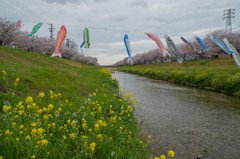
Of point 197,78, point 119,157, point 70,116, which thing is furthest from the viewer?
point 197,78

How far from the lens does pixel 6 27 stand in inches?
1028

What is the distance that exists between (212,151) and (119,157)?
305 centimetres

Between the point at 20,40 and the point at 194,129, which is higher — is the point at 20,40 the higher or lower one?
the higher one

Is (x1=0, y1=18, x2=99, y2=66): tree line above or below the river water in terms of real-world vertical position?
above

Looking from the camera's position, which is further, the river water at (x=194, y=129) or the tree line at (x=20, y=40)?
the tree line at (x=20, y=40)

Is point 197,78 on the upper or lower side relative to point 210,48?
lower

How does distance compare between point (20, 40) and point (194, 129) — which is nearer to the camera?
point (194, 129)

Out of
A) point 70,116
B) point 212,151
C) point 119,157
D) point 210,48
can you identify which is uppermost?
point 210,48

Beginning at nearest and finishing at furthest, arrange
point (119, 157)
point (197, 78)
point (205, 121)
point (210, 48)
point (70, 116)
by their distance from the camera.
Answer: point (119, 157) < point (70, 116) < point (205, 121) < point (197, 78) < point (210, 48)

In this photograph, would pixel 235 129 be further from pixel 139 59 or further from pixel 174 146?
pixel 139 59

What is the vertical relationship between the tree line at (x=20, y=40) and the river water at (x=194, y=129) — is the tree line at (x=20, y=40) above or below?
above

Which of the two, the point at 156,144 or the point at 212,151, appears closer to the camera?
the point at 212,151

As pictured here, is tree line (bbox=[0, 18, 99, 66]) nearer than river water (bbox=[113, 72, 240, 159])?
No

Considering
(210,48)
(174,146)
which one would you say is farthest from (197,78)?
(210,48)
